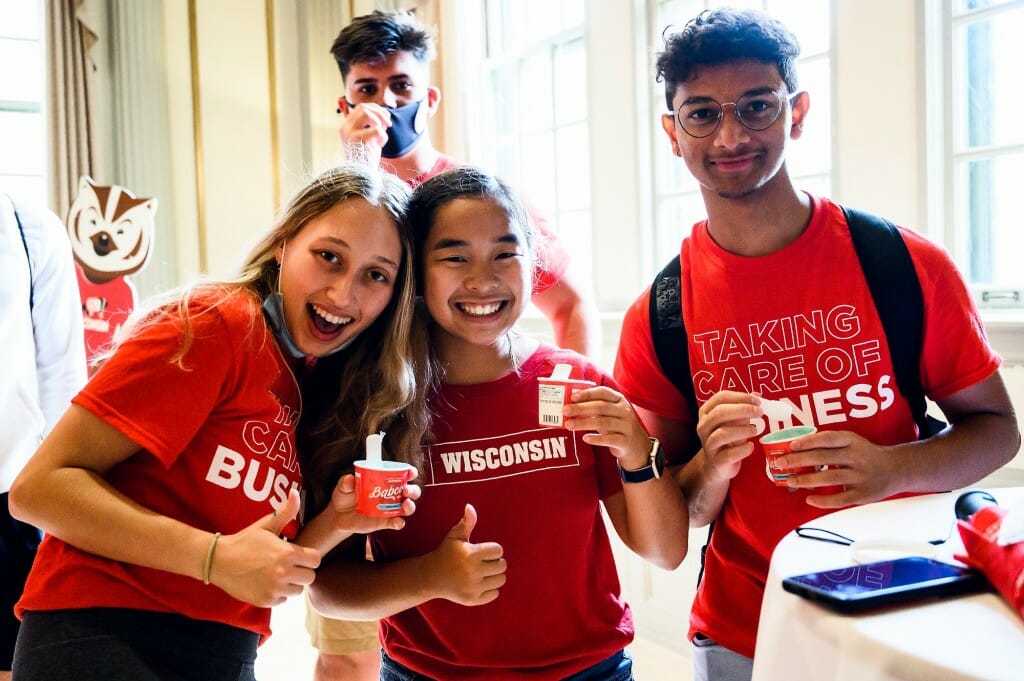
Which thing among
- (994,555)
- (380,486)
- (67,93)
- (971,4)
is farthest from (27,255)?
(67,93)

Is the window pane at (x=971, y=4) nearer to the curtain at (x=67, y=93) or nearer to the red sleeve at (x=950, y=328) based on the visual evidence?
the red sleeve at (x=950, y=328)

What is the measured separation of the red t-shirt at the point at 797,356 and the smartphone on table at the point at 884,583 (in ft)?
1.97

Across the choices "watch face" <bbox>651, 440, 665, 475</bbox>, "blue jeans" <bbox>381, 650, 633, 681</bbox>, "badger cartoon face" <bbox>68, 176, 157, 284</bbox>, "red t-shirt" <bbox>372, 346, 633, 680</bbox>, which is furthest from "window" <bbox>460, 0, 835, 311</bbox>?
"badger cartoon face" <bbox>68, 176, 157, 284</bbox>

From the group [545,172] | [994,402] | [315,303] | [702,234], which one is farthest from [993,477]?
[545,172]

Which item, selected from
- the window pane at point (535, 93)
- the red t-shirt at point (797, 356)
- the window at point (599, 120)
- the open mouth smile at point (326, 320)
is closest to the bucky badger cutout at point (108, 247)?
the window at point (599, 120)

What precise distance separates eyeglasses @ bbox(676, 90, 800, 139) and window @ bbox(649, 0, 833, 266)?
172cm

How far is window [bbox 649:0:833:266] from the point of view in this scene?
11.6ft

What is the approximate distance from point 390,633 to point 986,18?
2.77m

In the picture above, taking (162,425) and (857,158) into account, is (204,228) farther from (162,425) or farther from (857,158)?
(162,425)

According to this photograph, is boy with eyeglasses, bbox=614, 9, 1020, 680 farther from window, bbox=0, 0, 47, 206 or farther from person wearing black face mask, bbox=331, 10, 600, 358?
window, bbox=0, 0, 47, 206

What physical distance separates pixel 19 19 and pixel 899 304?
662 cm

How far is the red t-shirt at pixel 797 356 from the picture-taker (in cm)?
164

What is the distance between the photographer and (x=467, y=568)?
1.48 metres

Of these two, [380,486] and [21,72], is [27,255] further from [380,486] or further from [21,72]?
[21,72]
